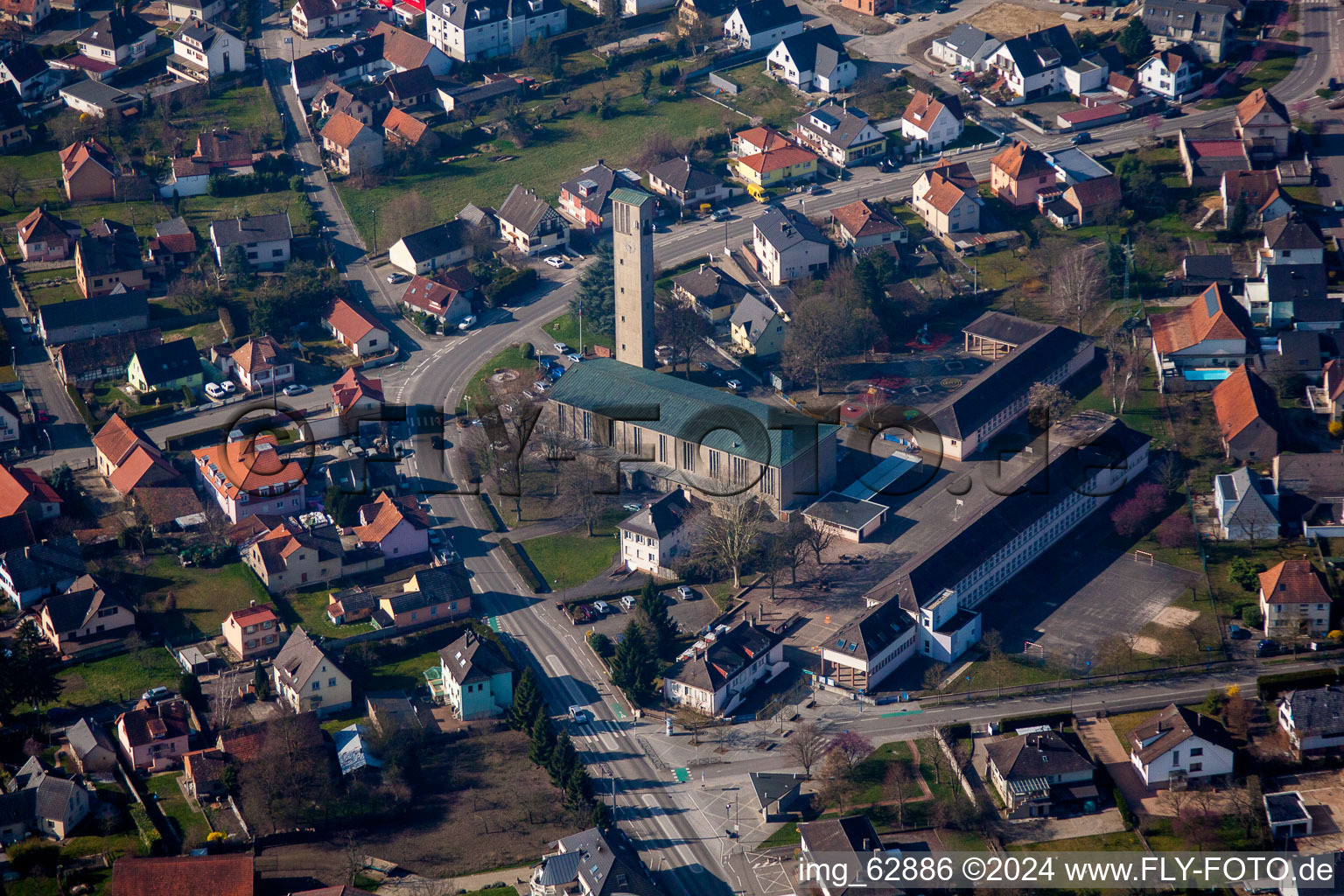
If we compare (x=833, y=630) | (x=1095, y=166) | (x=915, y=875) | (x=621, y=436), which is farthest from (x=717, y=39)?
(x=915, y=875)

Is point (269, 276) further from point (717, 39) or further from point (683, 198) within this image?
point (717, 39)

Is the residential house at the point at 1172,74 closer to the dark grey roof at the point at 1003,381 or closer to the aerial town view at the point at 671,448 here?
the aerial town view at the point at 671,448

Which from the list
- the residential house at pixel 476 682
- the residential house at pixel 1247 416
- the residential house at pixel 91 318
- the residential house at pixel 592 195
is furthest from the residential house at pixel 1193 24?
the residential house at pixel 476 682

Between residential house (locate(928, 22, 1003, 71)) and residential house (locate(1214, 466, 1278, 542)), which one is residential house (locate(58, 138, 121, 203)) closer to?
residential house (locate(928, 22, 1003, 71))

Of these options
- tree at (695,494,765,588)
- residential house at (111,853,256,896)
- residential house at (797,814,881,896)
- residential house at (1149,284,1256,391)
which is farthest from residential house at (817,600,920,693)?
residential house at (1149,284,1256,391)

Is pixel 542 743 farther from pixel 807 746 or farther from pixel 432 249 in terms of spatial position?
pixel 432 249
